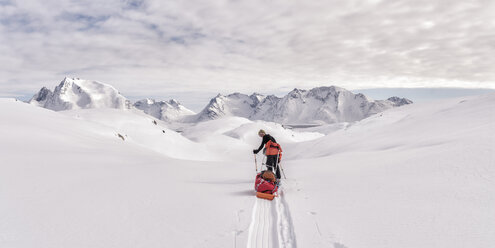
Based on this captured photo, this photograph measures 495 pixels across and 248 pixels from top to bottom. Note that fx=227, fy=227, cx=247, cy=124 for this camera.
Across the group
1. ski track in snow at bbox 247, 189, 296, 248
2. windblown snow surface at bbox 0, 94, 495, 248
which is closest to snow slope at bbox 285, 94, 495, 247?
windblown snow surface at bbox 0, 94, 495, 248

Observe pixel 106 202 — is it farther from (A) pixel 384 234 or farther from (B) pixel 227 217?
(A) pixel 384 234

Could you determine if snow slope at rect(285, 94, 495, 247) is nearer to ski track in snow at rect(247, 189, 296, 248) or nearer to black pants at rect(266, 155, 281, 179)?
ski track in snow at rect(247, 189, 296, 248)

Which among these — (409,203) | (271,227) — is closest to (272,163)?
(271,227)

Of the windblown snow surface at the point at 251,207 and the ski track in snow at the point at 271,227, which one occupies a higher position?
the windblown snow surface at the point at 251,207

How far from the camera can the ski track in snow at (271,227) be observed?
203 inches

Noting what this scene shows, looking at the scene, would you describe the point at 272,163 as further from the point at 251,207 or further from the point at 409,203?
the point at 409,203

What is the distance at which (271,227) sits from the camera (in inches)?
235

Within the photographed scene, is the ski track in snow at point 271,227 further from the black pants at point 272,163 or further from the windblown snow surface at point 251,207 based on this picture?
the black pants at point 272,163

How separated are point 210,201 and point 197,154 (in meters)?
53.1

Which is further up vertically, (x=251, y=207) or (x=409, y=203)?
(x=409, y=203)

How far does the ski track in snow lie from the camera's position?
5156 millimetres

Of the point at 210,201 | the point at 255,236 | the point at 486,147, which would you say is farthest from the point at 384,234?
the point at 486,147

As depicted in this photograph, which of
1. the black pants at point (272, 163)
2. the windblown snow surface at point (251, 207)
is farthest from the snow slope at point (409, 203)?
the black pants at point (272, 163)

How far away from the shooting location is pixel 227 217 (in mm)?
6305
